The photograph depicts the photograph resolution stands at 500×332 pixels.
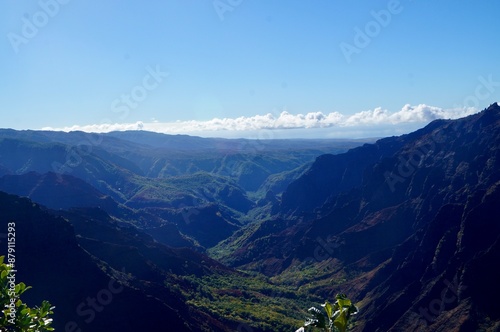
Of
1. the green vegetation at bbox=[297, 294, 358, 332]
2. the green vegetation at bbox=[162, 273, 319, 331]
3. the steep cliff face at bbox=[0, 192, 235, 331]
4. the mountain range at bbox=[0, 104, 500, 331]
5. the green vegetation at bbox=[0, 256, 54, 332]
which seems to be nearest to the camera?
the green vegetation at bbox=[0, 256, 54, 332]

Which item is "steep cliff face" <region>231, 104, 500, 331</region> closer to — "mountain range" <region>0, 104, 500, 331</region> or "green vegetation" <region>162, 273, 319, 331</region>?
"mountain range" <region>0, 104, 500, 331</region>

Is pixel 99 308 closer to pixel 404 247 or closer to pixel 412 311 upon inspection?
pixel 412 311

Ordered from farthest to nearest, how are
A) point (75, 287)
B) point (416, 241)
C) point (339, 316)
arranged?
point (416, 241) → point (75, 287) → point (339, 316)

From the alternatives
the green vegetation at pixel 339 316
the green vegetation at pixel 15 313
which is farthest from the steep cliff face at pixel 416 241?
the green vegetation at pixel 15 313

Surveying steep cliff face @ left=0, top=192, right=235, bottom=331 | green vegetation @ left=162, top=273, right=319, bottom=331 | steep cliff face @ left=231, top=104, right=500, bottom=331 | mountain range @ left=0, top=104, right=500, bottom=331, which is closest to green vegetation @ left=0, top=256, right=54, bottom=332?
steep cliff face @ left=0, top=192, right=235, bottom=331

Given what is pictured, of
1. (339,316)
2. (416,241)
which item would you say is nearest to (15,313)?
(339,316)

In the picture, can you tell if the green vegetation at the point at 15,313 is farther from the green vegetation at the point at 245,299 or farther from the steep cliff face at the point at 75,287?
the green vegetation at the point at 245,299

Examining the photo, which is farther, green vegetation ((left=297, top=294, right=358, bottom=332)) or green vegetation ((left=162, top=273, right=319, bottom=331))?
green vegetation ((left=162, top=273, right=319, bottom=331))

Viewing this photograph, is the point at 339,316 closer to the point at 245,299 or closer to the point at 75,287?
the point at 75,287

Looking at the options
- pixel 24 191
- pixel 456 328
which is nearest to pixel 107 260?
pixel 456 328
